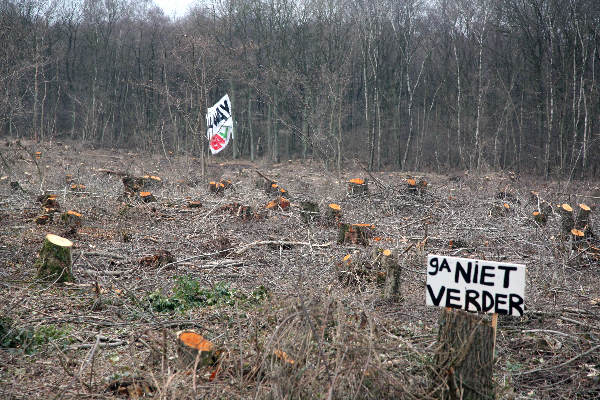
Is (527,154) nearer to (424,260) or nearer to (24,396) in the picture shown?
(424,260)

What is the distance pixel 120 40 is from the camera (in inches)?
1513

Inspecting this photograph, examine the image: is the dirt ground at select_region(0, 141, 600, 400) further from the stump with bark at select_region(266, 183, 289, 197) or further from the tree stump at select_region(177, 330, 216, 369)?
the stump with bark at select_region(266, 183, 289, 197)

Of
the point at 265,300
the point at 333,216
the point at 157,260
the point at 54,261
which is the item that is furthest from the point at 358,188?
the point at 265,300

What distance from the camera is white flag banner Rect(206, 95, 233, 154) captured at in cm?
1402

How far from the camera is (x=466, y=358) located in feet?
10.2

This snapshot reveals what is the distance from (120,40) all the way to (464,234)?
118 ft

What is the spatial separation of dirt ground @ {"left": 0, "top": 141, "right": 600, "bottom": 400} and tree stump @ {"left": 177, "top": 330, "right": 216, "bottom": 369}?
0.06 metres

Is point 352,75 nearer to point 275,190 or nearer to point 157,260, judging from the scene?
point 275,190

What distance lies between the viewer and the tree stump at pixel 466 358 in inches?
122

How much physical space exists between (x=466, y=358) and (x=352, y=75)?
29505 millimetres

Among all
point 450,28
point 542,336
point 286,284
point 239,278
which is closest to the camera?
point 542,336

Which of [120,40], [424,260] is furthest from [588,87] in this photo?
[120,40]

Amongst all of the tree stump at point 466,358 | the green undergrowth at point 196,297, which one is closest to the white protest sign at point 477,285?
the tree stump at point 466,358

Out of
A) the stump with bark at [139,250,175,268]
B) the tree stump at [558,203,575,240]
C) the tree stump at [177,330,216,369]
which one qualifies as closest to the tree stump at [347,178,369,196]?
the tree stump at [558,203,575,240]
